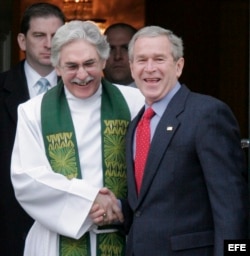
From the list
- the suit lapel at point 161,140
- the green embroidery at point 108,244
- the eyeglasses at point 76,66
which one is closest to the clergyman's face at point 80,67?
the eyeglasses at point 76,66

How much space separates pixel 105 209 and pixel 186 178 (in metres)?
0.49

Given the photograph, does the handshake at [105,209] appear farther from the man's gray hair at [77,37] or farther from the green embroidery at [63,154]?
the man's gray hair at [77,37]

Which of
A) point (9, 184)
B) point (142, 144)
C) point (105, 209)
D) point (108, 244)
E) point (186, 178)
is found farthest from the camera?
point (9, 184)

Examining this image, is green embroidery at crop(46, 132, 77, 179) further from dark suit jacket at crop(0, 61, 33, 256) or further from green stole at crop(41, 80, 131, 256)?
dark suit jacket at crop(0, 61, 33, 256)

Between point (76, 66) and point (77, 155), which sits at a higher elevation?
point (76, 66)

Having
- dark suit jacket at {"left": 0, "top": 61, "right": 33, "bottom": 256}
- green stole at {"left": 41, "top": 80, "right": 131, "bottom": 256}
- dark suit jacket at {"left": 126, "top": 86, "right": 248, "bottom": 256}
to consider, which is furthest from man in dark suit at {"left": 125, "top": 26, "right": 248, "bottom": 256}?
dark suit jacket at {"left": 0, "top": 61, "right": 33, "bottom": 256}

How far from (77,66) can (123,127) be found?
0.36 m

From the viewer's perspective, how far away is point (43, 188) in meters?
4.41

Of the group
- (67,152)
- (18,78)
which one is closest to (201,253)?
(67,152)

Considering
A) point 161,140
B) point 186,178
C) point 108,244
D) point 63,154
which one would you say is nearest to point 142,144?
point 161,140

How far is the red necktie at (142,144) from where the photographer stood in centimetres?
424

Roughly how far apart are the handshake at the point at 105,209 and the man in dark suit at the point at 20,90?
966 millimetres

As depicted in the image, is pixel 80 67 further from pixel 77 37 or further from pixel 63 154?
pixel 63 154

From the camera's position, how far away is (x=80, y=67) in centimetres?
446
